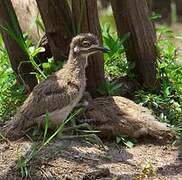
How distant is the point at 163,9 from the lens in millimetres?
10250

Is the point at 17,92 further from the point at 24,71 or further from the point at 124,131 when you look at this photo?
the point at 124,131

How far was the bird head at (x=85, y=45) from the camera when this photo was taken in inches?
191

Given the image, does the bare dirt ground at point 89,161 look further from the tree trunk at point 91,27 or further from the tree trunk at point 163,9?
the tree trunk at point 163,9

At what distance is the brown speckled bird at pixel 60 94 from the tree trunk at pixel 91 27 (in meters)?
0.32

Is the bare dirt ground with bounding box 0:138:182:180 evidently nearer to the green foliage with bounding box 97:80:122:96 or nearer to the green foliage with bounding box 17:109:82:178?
the green foliage with bounding box 17:109:82:178

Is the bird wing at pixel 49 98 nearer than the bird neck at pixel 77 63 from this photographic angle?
Yes

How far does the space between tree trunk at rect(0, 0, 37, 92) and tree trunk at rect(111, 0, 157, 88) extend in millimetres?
883

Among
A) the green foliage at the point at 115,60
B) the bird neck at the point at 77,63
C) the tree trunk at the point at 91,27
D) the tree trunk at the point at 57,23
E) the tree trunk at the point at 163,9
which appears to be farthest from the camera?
the tree trunk at the point at 163,9

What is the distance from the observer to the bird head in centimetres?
486

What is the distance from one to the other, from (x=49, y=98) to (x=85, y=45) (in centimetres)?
50

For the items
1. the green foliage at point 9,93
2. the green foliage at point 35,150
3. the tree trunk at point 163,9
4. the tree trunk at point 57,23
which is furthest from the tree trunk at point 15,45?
the tree trunk at point 163,9

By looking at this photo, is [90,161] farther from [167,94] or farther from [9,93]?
[9,93]

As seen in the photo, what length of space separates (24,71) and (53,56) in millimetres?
291

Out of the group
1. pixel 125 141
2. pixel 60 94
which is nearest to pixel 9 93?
pixel 60 94
